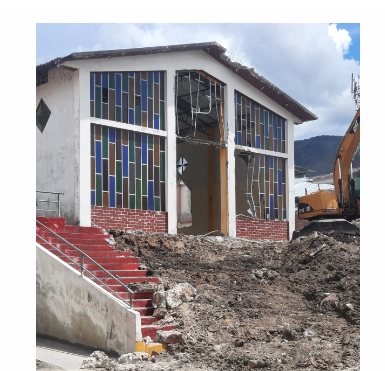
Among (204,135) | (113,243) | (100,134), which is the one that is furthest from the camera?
(204,135)

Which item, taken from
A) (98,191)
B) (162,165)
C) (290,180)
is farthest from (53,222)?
(290,180)

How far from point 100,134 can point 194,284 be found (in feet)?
17.8

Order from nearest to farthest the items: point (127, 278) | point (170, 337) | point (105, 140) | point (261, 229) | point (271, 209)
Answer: point (170, 337), point (127, 278), point (105, 140), point (261, 229), point (271, 209)

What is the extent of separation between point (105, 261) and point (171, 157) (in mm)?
5304

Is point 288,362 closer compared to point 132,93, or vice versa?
point 288,362

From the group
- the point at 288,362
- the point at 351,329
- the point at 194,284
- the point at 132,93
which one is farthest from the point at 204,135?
the point at 288,362

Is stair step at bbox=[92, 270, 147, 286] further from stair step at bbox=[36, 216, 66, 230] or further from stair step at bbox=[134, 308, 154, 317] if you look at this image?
stair step at bbox=[36, 216, 66, 230]

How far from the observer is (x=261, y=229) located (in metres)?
21.9

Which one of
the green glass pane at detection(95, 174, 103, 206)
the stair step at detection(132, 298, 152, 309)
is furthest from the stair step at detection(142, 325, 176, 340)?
the green glass pane at detection(95, 174, 103, 206)

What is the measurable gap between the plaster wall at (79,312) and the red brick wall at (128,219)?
3.41 meters

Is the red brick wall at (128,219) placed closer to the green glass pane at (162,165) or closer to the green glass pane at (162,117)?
the green glass pane at (162,165)

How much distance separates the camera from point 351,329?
506 inches

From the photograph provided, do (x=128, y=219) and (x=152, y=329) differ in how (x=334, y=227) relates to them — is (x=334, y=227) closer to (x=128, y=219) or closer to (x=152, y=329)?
(x=128, y=219)
